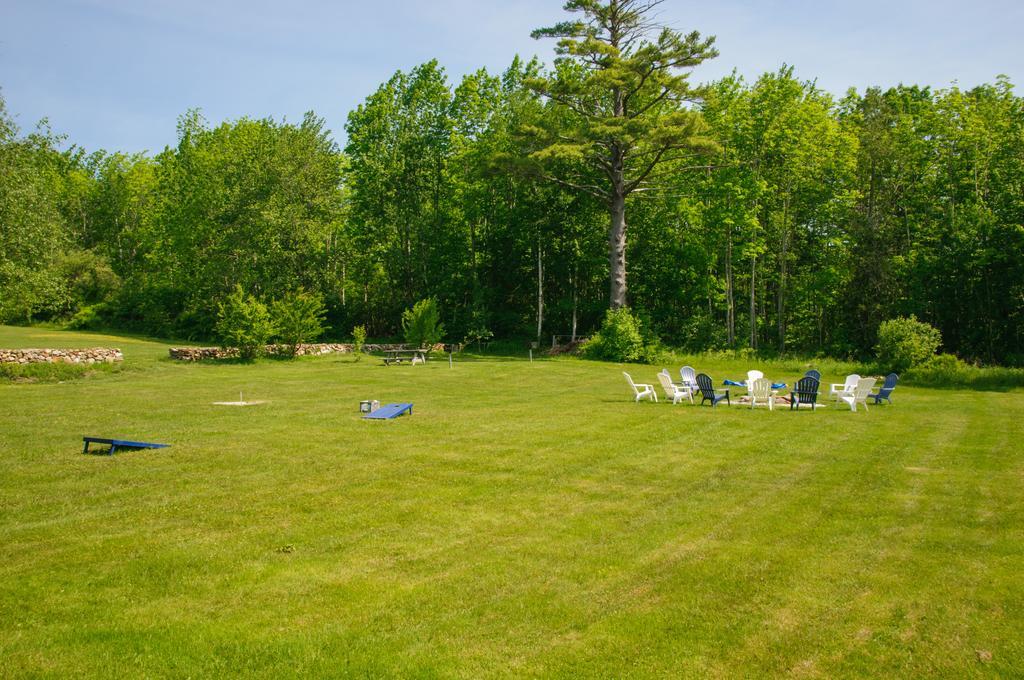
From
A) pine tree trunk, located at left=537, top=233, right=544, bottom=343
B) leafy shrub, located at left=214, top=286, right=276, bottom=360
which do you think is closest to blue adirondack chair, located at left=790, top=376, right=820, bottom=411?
leafy shrub, located at left=214, top=286, right=276, bottom=360

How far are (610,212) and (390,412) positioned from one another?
22.8 m

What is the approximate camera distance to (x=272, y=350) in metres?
29.3

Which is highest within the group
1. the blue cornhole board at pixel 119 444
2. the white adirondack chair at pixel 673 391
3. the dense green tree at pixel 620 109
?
the dense green tree at pixel 620 109

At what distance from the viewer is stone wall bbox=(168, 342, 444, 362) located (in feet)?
90.2

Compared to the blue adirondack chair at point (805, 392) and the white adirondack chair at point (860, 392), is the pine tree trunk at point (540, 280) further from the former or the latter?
the white adirondack chair at point (860, 392)

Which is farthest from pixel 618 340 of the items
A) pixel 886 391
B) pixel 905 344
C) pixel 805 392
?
pixel 805 392

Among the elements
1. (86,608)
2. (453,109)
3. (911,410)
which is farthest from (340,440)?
(453,109)

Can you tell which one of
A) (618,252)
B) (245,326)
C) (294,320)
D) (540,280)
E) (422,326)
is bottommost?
(245,326)

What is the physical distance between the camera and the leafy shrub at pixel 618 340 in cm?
2958

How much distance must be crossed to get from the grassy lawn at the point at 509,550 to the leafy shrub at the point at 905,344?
11278 mm

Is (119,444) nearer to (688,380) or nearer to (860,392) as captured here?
(688,380)

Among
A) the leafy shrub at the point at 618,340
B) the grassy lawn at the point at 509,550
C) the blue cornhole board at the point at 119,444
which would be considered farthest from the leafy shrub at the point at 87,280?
the blue cornhole board at the point at 119,444

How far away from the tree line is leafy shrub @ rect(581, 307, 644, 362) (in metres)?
1.61

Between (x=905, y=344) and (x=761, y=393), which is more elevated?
(x=905, y=344)
